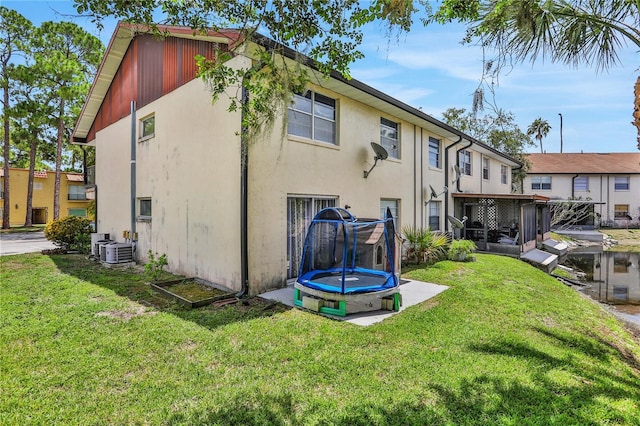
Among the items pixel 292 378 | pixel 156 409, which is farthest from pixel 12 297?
pixel 292 378

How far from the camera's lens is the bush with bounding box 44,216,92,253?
44.8 feet

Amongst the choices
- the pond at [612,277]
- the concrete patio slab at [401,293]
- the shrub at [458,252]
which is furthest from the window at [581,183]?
the concrete patio slab at [401,293]

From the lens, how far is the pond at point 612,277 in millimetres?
10062

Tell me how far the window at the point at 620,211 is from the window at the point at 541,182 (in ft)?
21.6

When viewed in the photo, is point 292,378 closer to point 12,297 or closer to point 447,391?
Answer: point 447,391

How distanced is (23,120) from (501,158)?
Answer: 109 feet

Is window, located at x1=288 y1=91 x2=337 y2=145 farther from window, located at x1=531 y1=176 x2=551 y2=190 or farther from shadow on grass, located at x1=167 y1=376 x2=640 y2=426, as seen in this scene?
window, located at x1=531 y1=176 x2=551 y2=190

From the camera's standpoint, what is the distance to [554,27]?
428cm

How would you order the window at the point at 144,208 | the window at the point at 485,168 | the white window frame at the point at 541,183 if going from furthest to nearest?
the white window frame at the point at 541,183 → the window at the point at 485,168 → the window at the point at 144,208

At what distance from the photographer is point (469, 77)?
470cm

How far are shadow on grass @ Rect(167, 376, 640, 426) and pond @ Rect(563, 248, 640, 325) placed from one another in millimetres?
7025

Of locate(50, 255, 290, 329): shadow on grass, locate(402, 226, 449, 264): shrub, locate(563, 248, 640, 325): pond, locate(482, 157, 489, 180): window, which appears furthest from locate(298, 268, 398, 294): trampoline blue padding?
locate(482, 157, 489, 180): window

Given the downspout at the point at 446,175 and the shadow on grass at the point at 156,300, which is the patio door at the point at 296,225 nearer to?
the shadow on grass at the point at 156,300

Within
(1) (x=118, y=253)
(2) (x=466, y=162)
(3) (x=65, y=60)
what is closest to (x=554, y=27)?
(1) (x=118, y=253)
